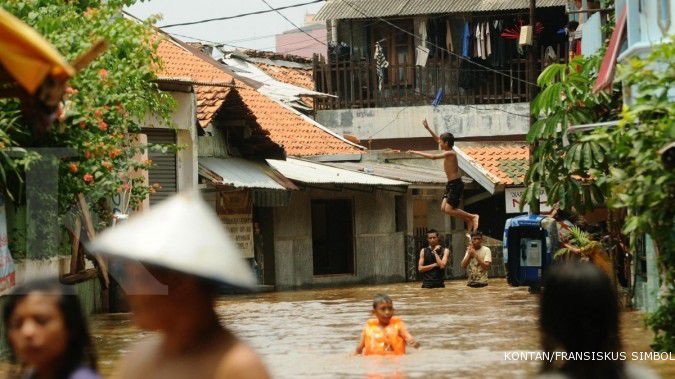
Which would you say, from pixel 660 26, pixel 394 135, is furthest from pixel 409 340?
pixel 394 135

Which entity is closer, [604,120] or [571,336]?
[571,336]

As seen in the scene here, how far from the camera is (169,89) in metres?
26.2

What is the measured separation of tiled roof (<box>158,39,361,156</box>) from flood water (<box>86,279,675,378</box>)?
5571 mm

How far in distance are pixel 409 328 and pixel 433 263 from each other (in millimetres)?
9366

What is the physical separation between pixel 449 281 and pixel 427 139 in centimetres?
662

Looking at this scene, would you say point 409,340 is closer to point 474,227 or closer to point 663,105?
point 663,105

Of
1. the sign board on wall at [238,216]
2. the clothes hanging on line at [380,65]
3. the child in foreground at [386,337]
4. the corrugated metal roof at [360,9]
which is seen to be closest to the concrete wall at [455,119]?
the clothes hanging on line at [380,65]

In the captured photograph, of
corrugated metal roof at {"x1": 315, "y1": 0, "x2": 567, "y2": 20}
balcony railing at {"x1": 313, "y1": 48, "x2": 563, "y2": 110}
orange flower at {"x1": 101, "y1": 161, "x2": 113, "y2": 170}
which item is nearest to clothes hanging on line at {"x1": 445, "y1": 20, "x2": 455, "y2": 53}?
balcony railing at {"x1": 313, "y1": 48, "x2": 563, "y2": 110}

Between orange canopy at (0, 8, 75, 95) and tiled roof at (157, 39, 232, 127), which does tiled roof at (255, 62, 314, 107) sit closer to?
tiled roof at (157, 39, 232, 127)

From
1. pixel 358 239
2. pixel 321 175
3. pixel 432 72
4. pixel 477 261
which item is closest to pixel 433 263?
pixel 477 261

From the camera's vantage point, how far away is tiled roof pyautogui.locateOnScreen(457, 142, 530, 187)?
3503 cm

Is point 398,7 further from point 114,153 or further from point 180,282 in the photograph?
point 180,282

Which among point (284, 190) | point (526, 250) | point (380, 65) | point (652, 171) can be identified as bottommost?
point (526, 250)

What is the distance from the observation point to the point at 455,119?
3838cm
